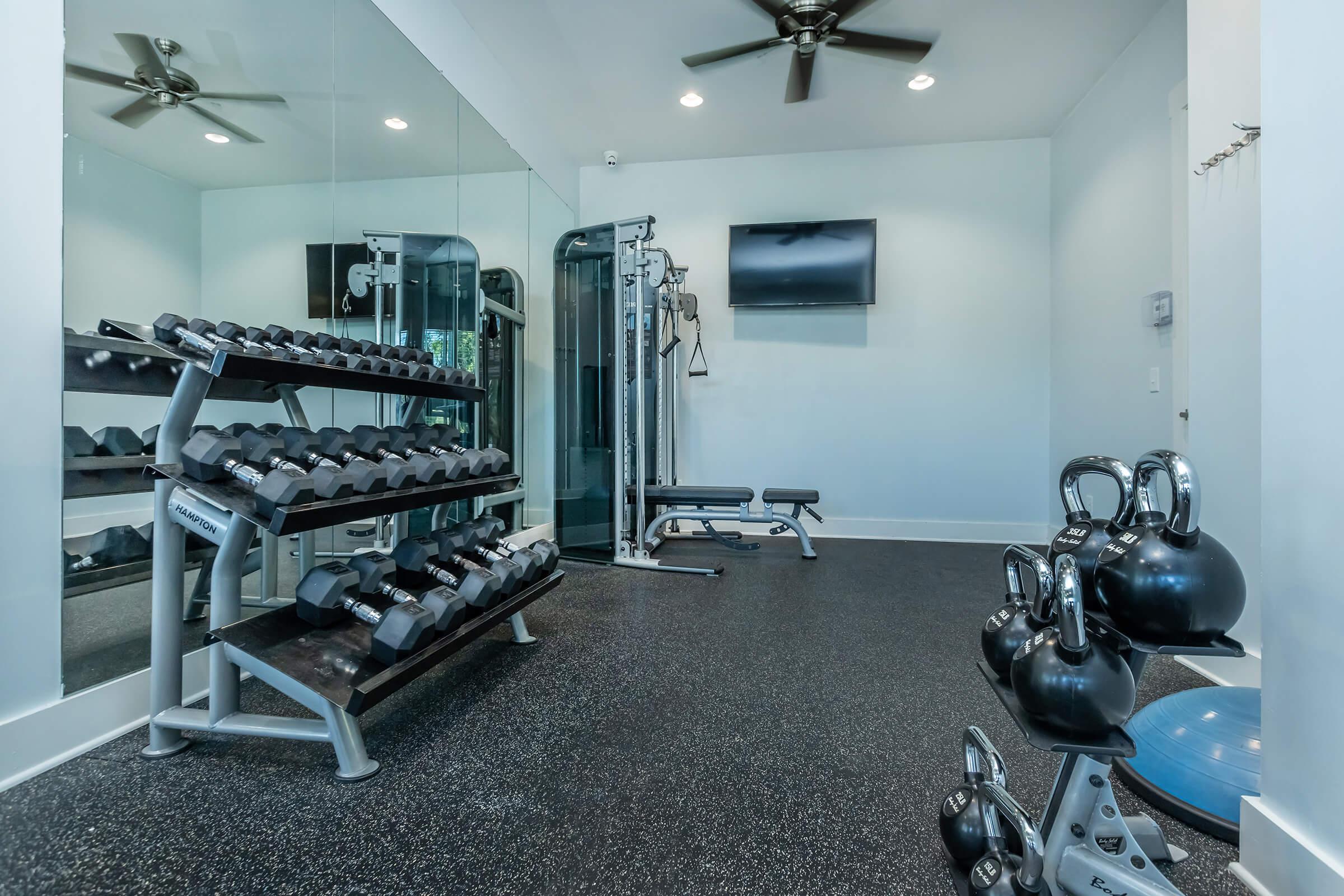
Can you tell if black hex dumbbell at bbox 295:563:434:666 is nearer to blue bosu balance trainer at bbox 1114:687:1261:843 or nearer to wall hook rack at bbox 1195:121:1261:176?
blue bosu balance trainer at bbox 1114:687:1261:843

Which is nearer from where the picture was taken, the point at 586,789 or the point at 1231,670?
the point at 586,789

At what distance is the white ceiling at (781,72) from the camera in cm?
299

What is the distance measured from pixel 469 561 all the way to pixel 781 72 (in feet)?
10.7

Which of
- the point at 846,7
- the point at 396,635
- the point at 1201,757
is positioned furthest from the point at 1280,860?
the point at 846,7

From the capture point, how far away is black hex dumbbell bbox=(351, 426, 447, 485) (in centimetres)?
177

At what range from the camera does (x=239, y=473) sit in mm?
1407

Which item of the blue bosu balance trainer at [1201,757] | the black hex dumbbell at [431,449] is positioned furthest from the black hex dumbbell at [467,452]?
the blue bosu balance trainer at [1201,757]

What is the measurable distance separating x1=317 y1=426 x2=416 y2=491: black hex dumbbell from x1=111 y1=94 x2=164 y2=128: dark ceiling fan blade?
36.4 inches

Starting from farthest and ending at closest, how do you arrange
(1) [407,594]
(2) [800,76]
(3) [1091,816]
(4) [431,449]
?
1. (2) [800,76]
2. (4) [431,449]
3. (1) [407,594]
4. (3) [1091,816]

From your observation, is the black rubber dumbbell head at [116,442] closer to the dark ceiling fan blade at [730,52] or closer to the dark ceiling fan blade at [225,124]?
the dark ceiling fan blade at [225,124]

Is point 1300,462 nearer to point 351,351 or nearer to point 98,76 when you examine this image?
point 351,351

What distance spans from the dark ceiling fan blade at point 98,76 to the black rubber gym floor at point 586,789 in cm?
166

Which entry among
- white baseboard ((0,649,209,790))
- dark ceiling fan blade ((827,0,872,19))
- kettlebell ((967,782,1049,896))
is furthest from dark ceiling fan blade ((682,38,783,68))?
white baseboard ((0,649,209,790))

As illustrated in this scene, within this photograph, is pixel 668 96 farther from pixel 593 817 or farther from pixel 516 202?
pixel 593 817
